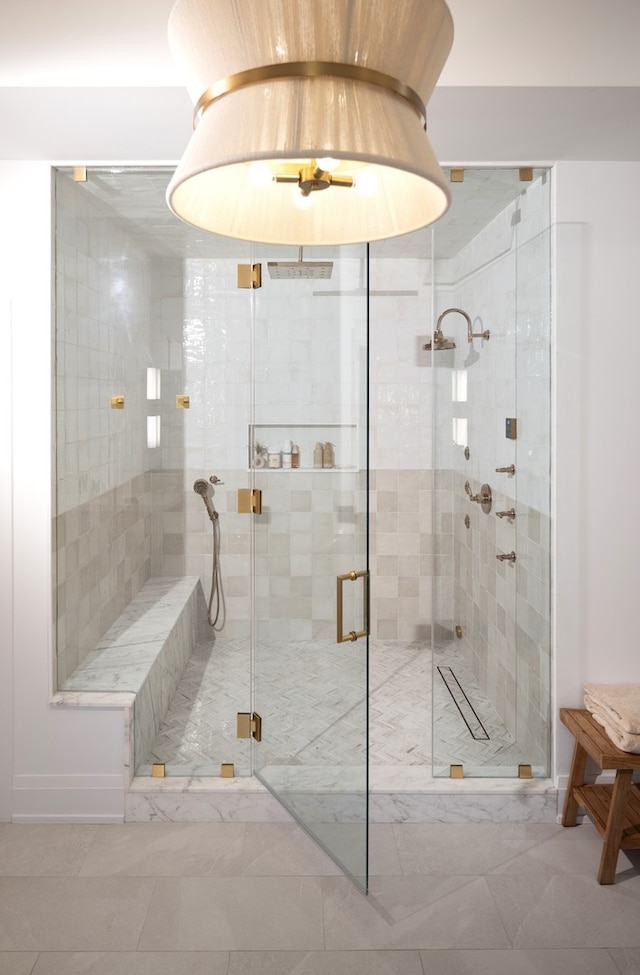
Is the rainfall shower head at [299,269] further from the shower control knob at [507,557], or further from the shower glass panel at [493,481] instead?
the shower control knob at [507,557]

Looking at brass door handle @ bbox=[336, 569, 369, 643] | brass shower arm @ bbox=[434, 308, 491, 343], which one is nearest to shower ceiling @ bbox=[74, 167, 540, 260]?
brass shower arm @ bbox=[434, 308, 491, 343]

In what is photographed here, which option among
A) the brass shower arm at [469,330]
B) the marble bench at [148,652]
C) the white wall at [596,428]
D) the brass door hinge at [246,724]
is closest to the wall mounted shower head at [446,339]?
the brass shower arm at [469,330]

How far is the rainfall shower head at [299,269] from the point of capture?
241 centimetres

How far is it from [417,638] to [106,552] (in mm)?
2215

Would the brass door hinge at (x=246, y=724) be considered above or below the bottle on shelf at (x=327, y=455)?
below

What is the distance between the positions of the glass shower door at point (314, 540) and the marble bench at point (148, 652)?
298 millimetres

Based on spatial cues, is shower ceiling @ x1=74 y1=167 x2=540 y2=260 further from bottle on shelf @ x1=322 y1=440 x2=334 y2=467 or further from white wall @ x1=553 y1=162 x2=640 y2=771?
bottle on shelf @ x1=322 y1=440 x2=334 y2=467

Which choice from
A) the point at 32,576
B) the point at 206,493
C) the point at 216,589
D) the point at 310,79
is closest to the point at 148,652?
the point at 216,589

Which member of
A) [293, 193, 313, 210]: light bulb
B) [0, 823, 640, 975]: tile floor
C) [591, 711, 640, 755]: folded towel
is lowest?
[0, 823, 640, 975]: tile floor

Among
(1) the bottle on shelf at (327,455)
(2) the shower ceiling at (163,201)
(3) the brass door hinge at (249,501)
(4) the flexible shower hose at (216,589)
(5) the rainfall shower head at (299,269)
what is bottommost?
(4) the flexible shower hose at (216,589)

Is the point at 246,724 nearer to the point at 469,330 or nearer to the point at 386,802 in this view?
the point at 386,802

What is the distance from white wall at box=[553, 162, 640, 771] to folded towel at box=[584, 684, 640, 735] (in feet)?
0.29

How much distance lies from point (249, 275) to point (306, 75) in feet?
5.94

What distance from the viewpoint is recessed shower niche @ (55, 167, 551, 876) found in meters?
2.61
